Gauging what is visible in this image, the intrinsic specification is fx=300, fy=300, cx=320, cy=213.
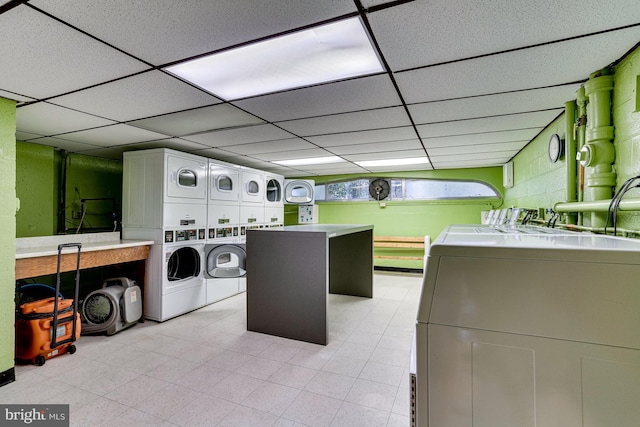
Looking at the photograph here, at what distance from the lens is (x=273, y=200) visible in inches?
257

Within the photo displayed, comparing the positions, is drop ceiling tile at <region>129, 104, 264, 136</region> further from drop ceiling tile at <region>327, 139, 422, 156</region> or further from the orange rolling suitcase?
drop ceiling tile at <region>327, 139, 422, 156</region>

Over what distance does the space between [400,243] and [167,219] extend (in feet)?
15.8

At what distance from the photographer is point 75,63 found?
72.6 inches

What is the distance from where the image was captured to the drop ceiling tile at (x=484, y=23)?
1.33 metres

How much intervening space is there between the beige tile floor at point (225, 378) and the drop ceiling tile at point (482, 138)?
2.41 meters

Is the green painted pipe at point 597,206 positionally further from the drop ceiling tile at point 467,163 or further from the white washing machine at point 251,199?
the white washing machine at point 251,199

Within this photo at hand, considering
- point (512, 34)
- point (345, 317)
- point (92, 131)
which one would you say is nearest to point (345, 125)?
point (512, 34)

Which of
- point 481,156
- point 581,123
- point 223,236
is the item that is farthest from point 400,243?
point 581,123

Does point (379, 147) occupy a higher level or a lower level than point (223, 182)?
higher

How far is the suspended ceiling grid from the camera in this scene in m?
1.38

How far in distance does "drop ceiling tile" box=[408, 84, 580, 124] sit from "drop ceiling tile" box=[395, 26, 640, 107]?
0.14m

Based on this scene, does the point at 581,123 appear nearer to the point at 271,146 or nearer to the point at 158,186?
the point at 271,146

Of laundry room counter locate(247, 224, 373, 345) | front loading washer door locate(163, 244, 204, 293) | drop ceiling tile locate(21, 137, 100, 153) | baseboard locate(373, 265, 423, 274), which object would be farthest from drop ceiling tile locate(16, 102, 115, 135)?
baseboard locate(373, 265, 423, 274)

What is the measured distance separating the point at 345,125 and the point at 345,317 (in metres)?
2.54
